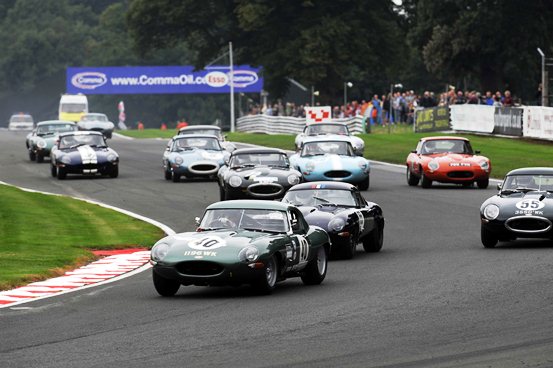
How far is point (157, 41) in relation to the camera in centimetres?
8169

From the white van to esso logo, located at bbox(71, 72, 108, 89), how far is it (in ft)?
61.1

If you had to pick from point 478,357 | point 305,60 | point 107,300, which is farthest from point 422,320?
point 305,60

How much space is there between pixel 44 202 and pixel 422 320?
19.9 m

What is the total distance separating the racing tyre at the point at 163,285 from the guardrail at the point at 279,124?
45.3m

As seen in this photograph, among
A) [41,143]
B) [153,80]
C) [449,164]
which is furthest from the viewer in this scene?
[153,80]

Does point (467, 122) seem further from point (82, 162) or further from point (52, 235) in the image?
point (52, 235)

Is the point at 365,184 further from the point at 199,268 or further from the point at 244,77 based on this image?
the point at 244,77

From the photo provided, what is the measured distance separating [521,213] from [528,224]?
0.22m

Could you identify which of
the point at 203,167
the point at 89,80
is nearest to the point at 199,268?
the point at 203,167

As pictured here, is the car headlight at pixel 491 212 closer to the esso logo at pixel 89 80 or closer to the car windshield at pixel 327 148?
the car windshield at pixel 327 148

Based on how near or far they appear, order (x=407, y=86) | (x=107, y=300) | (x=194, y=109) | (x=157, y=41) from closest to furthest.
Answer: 1. (x=107, y=300)
2. (x=157, y=41)
3. (x=407, y=86)
4. (x=194, y=109)

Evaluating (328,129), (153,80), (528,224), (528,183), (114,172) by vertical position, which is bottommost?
(114,172)

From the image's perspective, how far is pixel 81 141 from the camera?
39.6m

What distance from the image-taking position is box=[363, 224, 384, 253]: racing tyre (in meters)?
21.5
